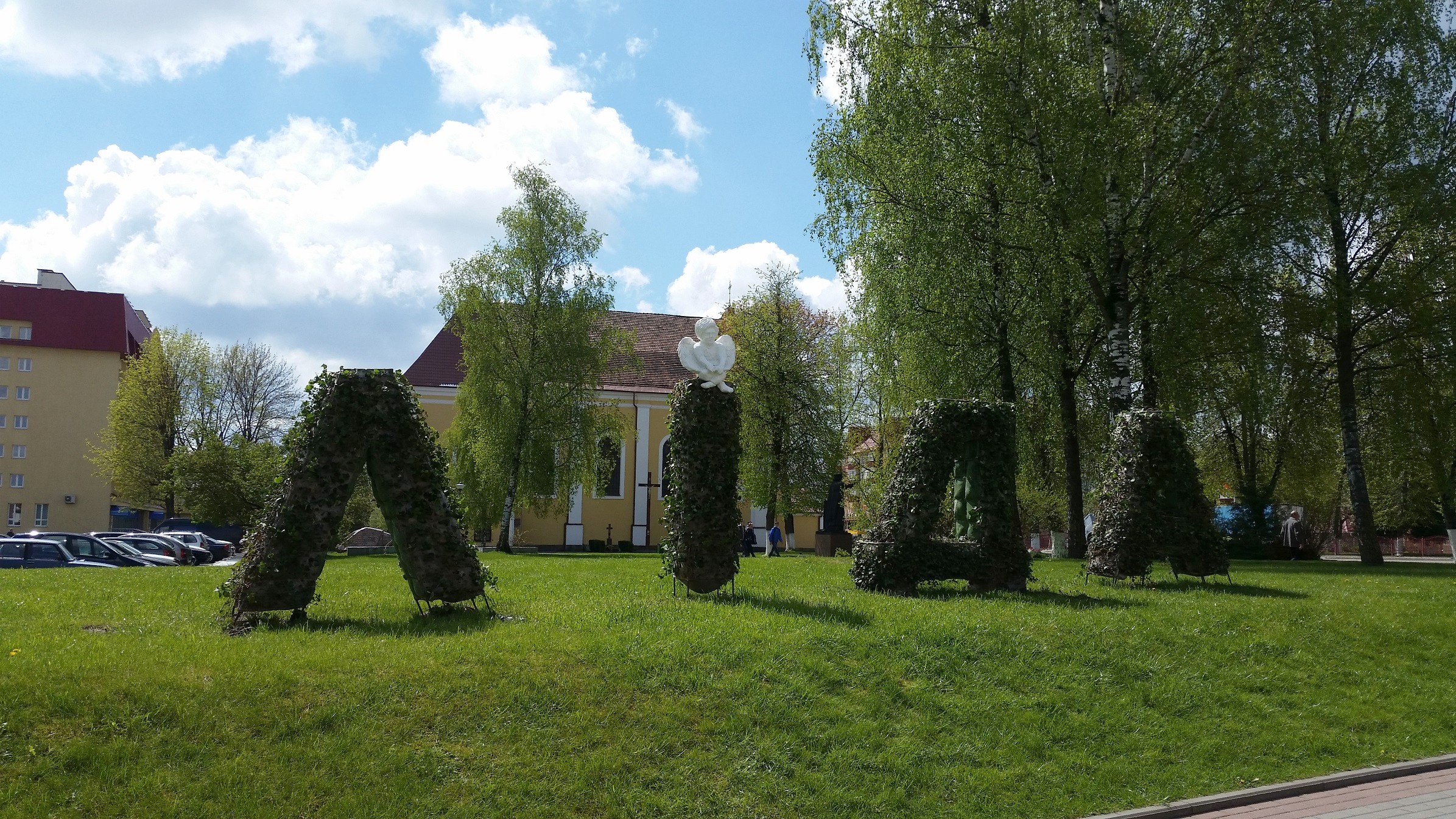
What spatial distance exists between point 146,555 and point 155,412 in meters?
22.4

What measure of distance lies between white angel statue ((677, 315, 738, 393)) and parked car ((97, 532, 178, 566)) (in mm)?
22140

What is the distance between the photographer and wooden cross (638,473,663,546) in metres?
49.6

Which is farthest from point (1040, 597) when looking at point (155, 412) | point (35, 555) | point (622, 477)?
point (155, 412)

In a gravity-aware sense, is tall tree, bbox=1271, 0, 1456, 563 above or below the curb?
above

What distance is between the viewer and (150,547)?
1179 inches

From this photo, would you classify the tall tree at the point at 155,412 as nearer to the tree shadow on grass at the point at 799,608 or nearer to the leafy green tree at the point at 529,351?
the leafy green tree at the point at 529,351

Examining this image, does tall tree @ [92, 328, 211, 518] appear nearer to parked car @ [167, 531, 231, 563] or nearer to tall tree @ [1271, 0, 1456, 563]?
parked car @ [167, 531, 231, 563]

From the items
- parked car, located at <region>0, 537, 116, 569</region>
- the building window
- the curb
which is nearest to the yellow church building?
the building window

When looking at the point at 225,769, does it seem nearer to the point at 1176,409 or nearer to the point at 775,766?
the point at 775,766

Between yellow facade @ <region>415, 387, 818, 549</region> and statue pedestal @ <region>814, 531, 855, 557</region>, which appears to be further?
yellow facade @ <region>415, 387, 818, 549</region>

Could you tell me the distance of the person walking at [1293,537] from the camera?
2856 cm

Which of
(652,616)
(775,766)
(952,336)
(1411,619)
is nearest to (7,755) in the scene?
(775,766)

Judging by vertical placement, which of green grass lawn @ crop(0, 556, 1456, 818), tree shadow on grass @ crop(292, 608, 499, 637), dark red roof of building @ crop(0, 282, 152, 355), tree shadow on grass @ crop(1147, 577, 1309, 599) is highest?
dark red roof of building @ crop(0, 282, 152, 355)

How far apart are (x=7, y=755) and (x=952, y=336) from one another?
20578mm
